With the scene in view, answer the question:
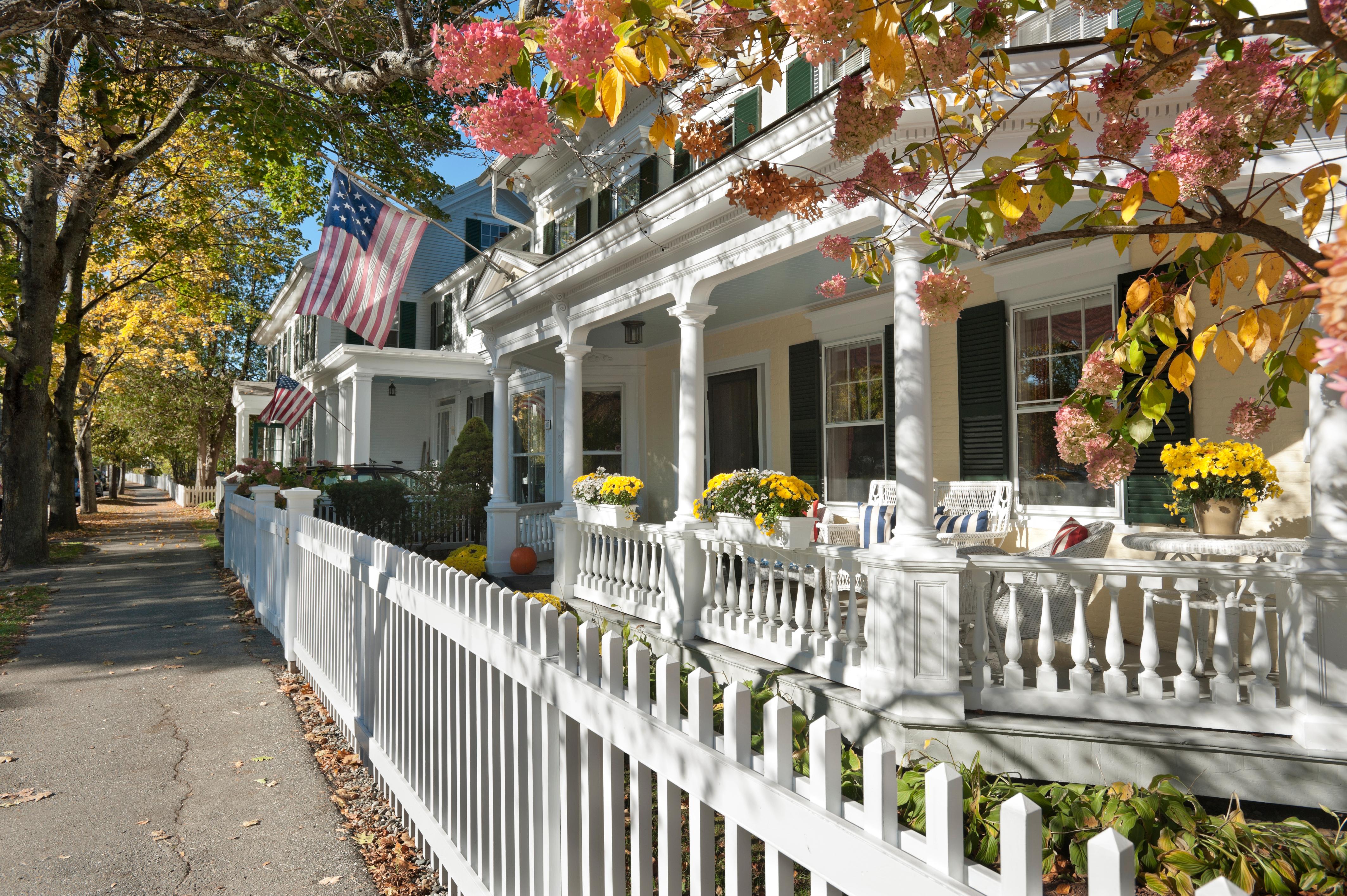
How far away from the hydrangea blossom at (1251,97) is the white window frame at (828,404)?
5939 mm

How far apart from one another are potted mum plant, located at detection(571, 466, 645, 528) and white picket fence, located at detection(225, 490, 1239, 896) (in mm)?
3109

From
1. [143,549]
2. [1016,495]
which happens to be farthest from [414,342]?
[1016,495]

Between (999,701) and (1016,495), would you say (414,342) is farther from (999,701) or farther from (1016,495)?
(999,701)

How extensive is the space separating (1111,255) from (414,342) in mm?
16888

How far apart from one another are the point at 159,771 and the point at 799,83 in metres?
7.32

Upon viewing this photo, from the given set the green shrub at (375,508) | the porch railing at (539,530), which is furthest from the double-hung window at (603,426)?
the green shrub at (375,508)

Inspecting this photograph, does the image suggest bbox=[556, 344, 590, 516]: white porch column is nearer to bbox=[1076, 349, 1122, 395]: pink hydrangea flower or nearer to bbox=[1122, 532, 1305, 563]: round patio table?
bbox=[1122, 532, 1305, 563]: round patio table

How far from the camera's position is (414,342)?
19766mm

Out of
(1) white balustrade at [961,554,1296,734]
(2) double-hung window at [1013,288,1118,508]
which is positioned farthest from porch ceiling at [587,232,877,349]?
(1) white balustrade at [961,554,1296,734]

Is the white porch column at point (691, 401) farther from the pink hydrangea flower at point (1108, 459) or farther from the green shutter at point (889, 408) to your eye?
the pink hydrangea flower at point (1108, 459)

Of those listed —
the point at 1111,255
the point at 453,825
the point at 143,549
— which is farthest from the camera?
the point at 143,549

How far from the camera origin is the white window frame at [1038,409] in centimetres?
603

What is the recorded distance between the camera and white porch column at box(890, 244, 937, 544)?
431cm

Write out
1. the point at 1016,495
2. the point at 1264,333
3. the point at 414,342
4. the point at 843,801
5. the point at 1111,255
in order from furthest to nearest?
the point at 414,342 → the point at 1016,495 → the point at 1111,255 → the point at 1264,333 → the point at 843,801
